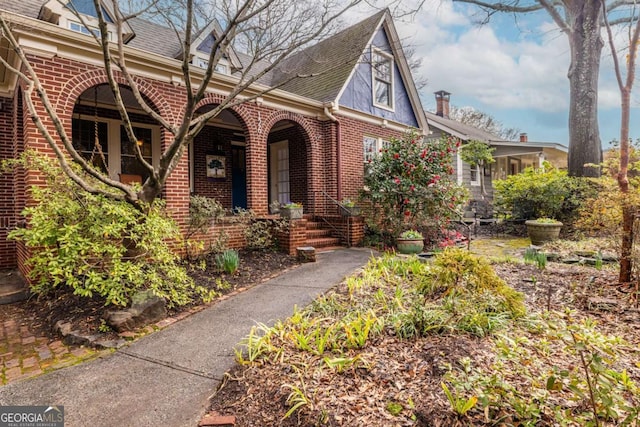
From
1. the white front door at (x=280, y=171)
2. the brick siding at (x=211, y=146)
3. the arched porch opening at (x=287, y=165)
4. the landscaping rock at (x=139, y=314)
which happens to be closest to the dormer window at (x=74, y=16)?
the brick siding at (x=211, y=146)

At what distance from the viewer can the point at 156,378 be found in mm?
2762

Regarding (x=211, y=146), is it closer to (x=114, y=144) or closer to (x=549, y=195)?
(x=114, y=144)

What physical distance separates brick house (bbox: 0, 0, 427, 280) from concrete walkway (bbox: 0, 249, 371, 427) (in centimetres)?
294

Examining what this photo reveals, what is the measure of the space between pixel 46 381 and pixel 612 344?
4453mm

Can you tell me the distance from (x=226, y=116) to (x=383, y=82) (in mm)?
5084

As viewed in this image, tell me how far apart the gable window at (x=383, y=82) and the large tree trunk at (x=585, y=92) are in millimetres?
6079

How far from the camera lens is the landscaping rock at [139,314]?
3588mm

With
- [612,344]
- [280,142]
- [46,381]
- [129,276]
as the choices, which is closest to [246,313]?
[129,276]

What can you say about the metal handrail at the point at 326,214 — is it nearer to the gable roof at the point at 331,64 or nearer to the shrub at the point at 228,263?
the gable roof at the point at 331,64

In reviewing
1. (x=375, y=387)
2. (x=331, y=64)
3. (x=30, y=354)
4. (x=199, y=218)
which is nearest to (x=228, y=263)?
(x=199, y=218)

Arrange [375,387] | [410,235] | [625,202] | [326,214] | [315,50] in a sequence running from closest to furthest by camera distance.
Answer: [375,387]
[625,202]
[410,235]
[326,214]
[315,50]

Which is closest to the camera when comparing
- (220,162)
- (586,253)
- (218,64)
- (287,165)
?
(586,253)

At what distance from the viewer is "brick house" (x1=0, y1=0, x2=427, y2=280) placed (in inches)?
211

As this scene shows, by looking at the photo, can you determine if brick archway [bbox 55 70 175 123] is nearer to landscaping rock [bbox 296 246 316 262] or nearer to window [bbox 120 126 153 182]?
window [bbox 120 126 153 182]
